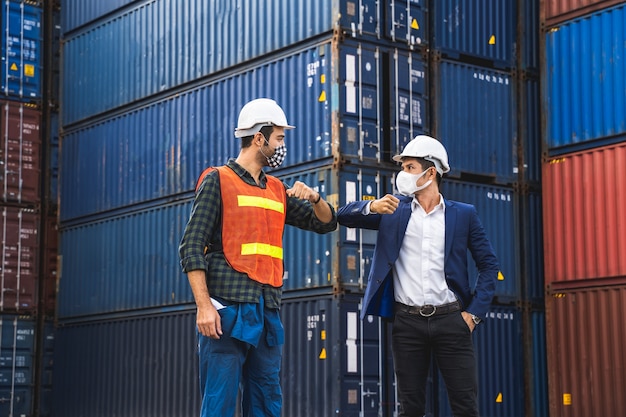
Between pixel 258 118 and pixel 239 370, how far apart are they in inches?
59.2

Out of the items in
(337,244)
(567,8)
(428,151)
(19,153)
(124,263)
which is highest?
(567,8)

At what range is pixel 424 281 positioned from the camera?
23.3 ft

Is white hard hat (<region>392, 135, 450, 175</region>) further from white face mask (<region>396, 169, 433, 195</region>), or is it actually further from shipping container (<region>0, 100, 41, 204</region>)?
shipping container (<region>0, 100, 41, 204</region>)

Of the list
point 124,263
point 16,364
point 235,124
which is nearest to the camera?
point 235,124

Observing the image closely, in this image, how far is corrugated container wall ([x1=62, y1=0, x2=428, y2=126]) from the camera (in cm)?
1711

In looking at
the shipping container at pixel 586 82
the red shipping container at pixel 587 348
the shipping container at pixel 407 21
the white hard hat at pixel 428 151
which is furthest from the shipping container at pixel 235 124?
the white hard hat at pixel 428 151

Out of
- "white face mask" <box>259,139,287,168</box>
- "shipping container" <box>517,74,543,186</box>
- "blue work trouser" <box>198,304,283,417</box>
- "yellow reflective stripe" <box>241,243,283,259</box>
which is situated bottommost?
"blue work trouser" <box>198,304,283,417</box>

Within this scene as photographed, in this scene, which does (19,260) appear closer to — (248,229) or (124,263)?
(124,263)

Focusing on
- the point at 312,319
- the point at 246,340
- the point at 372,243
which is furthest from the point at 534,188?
the point at 246,340

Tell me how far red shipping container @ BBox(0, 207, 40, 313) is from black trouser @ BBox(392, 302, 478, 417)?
52.7 ft

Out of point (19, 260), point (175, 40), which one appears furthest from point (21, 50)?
point (19, 260)

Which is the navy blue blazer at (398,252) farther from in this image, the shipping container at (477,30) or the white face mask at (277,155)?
the shipping container at (477,30)

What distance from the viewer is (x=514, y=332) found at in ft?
60.5

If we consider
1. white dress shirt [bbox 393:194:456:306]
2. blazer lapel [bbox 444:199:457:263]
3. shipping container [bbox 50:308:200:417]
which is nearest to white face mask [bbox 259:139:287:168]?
white dress shirt [bbox 393:194:456:306]
